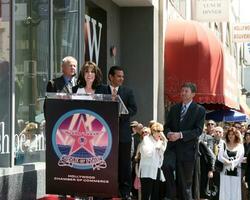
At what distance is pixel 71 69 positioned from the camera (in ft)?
25.3

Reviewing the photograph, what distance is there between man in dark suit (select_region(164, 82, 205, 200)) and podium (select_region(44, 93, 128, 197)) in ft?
8.39

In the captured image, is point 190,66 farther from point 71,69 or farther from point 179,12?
point 71,69

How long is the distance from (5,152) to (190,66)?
9.79 meters

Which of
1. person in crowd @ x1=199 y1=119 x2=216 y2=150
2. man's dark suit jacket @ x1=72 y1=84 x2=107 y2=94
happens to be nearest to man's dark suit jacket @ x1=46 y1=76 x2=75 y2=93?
man's dark suit jacket @ x1=72 y1=84 x2=107 y2=94

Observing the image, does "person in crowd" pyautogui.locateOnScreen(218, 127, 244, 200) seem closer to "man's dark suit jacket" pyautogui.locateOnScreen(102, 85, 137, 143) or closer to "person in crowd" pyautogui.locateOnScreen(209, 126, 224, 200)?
"person in crowd" pyautogui.locateOnScreen(209, 126, 224, 200)

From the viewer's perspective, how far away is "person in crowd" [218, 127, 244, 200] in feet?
40.0

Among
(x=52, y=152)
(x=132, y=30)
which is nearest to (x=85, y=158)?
(x=52, y=152)

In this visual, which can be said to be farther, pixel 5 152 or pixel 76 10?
pixel 76 10

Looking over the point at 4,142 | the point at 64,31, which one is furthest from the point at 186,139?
the point at 64,31

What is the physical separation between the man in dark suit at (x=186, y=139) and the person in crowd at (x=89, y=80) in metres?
2.07

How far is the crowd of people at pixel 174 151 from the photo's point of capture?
7402 mm

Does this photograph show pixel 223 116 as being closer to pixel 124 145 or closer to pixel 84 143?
pixel 124 145

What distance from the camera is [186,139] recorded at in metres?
8.77

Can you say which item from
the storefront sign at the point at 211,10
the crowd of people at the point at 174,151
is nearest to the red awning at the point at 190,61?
the storefront sign at the point at 211,10
